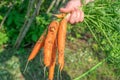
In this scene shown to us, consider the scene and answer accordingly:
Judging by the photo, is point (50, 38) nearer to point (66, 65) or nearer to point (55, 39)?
point (55, 39)

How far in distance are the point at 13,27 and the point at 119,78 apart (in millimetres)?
1539

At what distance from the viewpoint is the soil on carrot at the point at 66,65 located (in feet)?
14.6

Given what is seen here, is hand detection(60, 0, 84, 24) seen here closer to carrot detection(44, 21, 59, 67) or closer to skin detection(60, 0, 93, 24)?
skin detection(60, 0, 93, 24)

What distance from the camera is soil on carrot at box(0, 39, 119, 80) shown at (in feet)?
14.6

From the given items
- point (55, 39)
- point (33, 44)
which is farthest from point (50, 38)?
point (33, 44)

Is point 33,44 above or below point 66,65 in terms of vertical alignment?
above

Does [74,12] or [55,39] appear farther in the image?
[55,39]

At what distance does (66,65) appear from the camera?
4.71 m

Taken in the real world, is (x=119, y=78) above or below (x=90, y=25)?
below

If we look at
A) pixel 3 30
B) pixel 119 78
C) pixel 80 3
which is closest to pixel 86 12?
pixel 80 3

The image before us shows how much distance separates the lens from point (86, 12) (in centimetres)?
320

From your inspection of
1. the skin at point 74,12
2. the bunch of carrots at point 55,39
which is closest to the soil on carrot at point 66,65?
the bunch of carrots at point 55,39

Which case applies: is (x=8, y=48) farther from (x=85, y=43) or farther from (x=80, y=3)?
(x=80, y=3)

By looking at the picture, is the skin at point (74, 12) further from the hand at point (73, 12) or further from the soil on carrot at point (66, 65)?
the soil on carrot at point (66, 65)
